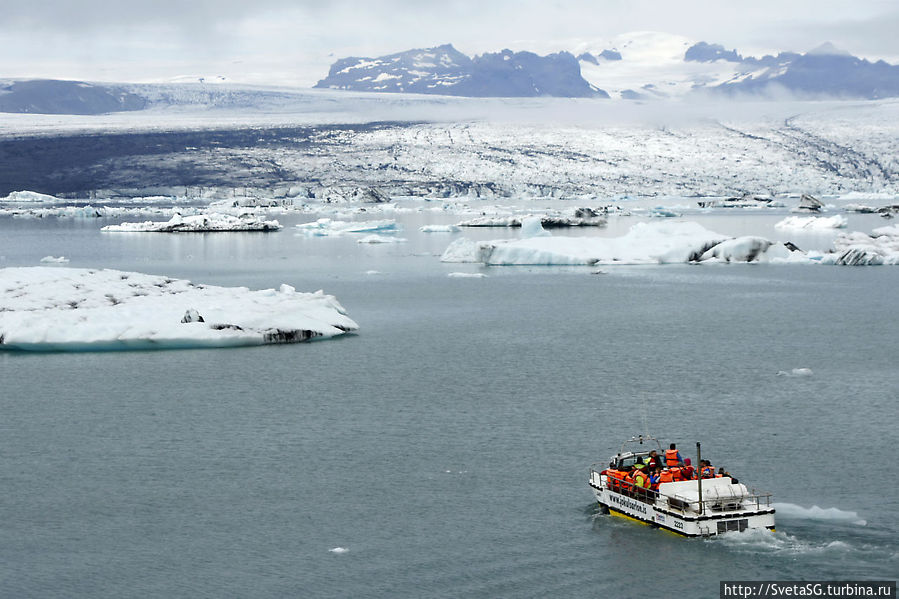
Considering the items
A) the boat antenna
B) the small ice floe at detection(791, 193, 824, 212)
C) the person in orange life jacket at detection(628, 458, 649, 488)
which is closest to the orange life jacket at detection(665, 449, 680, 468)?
the person in orange life jacket at detection(628, 458, 649, 488)

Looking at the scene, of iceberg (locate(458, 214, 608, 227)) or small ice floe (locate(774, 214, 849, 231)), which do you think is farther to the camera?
iceberg (locate(458, 214, 608, 227))

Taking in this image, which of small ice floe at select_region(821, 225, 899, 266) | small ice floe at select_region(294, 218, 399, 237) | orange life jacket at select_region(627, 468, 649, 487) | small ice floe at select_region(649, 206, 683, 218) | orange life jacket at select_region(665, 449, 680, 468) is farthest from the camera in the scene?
small ice floe at select_region(649, 206, 683, 218)

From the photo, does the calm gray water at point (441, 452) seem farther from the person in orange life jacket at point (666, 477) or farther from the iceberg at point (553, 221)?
the iceberg at point (553, 221)

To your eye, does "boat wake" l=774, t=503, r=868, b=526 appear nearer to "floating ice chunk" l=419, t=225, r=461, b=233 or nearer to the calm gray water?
the calm gray water

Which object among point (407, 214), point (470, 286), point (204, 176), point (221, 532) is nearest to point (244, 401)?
point (221, 532)

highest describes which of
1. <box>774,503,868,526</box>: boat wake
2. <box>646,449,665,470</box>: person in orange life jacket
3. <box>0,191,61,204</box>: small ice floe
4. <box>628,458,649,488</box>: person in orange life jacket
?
<box>646,449,665,470</box>: person in orange life jacket

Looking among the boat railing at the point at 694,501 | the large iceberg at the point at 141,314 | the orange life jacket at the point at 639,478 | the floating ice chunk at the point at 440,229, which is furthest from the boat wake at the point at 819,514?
the floating ice chunk at the point at 440,229
